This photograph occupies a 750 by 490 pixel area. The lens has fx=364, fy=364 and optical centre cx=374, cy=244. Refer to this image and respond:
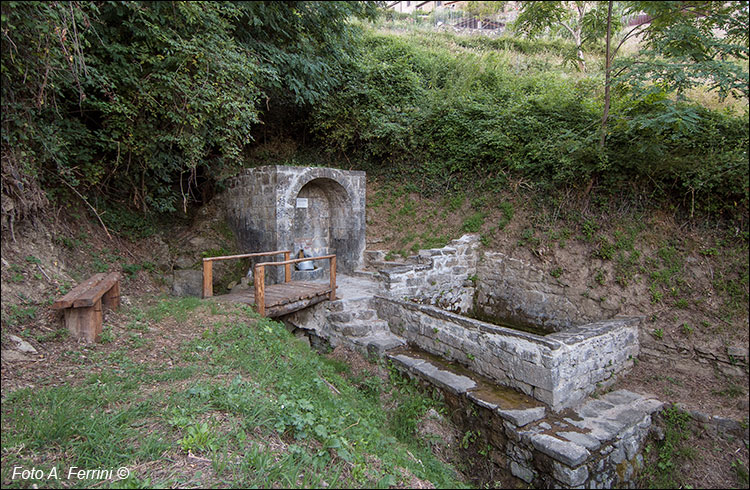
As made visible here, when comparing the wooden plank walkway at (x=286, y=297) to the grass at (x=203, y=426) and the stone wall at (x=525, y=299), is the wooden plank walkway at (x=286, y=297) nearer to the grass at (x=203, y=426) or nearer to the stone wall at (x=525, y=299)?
Answer: the grass at (x=203, y=426)

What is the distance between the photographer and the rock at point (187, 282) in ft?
21.4

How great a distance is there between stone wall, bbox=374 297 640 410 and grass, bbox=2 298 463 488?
1.34m

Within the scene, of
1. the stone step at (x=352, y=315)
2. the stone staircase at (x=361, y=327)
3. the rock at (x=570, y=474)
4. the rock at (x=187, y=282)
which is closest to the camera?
the rock at (x=570, y=474)

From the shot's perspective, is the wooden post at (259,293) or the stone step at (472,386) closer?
the stone step at (472,386)

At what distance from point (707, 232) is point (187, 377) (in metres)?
6.95

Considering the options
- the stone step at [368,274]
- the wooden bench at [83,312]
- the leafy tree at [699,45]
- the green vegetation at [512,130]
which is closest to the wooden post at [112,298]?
the wooden bench at [83,312]

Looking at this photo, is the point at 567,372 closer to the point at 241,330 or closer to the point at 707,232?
the point at 707,232

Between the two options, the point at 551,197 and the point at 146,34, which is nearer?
the point at 146,34

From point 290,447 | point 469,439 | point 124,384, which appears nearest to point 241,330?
point 124,384

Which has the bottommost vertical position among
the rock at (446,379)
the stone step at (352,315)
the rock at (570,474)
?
the rock at (570,474)

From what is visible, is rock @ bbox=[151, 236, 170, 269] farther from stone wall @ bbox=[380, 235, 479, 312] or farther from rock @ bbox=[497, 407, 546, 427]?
rock @ bbox=[497, 407, 546, 427]

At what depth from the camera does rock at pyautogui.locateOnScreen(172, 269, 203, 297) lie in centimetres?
653

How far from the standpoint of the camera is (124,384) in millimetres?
2879

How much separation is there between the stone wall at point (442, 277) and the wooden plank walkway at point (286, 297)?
4.27 ft
